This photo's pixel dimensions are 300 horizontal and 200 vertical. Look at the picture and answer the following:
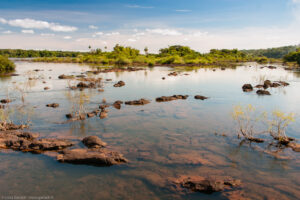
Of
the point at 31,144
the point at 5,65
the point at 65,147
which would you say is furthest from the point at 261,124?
the point at 5,65

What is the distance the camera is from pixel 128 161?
975 cm

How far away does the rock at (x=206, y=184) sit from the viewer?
25.1 ft

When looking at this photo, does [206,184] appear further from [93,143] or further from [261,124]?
[261,124]

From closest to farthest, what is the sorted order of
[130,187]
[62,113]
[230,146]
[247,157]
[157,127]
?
[130,187] < [247,157] < [230,146] < [157,127] < [62,113]

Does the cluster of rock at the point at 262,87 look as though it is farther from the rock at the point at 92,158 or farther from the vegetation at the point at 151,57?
the vegetation at the point at 151,57

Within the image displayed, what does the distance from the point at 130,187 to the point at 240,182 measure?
13.9 ft

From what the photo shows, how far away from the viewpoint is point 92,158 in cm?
942

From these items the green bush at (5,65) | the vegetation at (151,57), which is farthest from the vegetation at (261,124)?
the vegetation at (151,57)

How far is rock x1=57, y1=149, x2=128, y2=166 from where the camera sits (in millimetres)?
9398

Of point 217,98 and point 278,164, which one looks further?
point 217,98

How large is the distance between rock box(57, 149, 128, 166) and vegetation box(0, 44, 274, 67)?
72206mm

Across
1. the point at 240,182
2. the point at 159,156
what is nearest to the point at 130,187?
the point at 159,156

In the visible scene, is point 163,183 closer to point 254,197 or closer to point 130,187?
point 130,187

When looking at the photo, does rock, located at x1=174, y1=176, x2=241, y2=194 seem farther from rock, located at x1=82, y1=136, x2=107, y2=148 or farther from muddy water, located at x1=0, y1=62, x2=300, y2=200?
rock, located at x1=82, y1=136, x2=107, y2=148
